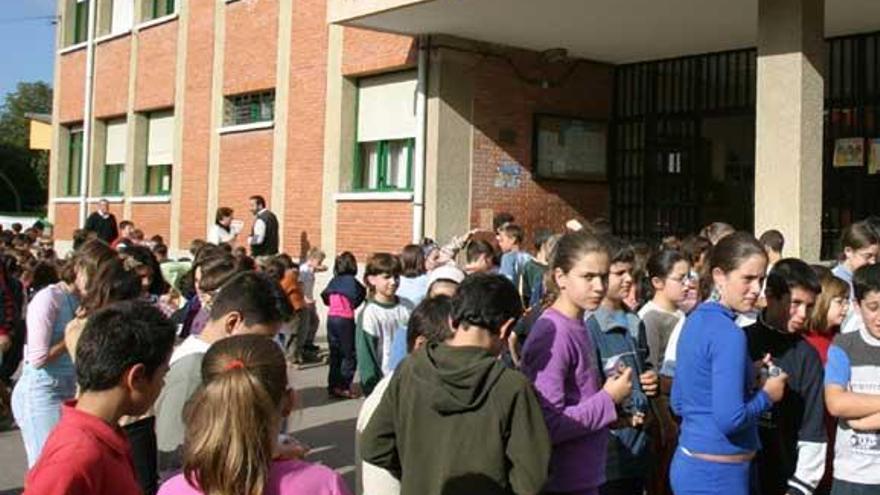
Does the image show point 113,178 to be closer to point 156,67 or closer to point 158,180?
point 158,180

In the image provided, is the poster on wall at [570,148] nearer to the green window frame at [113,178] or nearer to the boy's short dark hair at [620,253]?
the boy's short dark hair at [620,253]

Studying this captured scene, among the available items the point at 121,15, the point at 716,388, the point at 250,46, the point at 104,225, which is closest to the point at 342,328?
the point at 716,388

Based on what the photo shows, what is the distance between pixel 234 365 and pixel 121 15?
77.2 ft

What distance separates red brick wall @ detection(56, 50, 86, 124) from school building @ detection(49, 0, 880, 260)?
4.73 metres

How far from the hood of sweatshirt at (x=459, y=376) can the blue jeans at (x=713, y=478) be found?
126 cm

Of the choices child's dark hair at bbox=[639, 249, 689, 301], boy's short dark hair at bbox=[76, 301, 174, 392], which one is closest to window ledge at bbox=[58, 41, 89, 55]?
child's dark hair at bbox=[639, 249, 689, 301]

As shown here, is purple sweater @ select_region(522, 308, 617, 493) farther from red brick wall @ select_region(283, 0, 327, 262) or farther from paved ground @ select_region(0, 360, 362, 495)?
red brick wall @ select_region(283, 0, 327, 262)

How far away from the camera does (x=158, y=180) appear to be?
22875mm

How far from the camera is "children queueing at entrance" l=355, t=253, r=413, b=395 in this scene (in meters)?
7.57

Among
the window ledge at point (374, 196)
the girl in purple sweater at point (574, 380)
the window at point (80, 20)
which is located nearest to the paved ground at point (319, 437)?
the girl in purple sweater at point (574, 380)

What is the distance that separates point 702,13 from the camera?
12688mm

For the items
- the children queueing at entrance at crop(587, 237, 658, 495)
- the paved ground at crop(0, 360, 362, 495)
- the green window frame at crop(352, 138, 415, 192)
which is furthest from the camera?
the green window frame at crop(352, 138, 415, 192)

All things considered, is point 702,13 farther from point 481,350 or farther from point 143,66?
point 143,66

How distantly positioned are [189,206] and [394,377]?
18.0 m
